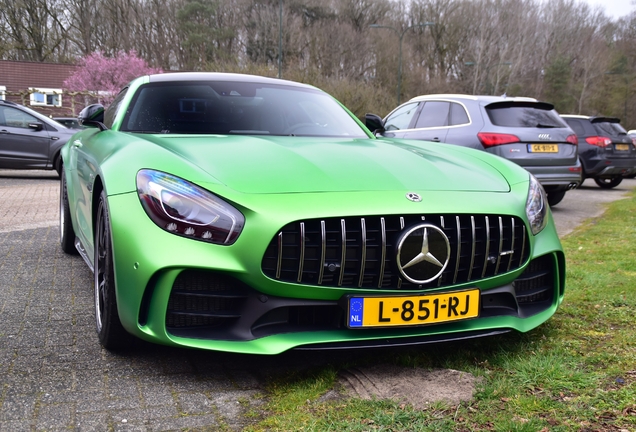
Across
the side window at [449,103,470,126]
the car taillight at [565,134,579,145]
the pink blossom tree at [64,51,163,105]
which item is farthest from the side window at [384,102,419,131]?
the pink blossom tree at [64,51,163,105]

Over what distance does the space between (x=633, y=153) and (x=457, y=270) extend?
509 inches

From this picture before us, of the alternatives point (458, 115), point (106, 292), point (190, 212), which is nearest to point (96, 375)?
point (106, 292)

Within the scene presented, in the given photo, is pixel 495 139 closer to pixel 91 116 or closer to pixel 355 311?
pixel 91 116

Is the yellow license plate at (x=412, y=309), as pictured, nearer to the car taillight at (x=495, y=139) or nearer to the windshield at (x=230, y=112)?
the windshield at (x=230, y=112)

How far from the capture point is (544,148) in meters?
8.23

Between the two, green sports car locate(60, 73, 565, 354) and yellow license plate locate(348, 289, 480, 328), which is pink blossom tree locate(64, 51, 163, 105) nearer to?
green sports car locate(60, 73, 565, 354)

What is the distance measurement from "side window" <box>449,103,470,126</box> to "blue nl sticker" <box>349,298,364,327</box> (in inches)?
247

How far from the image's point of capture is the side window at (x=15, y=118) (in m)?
13.1

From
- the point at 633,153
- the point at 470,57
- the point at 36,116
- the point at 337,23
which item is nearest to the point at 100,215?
the point at 36,116

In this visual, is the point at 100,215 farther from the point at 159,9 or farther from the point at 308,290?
the point at 159,9

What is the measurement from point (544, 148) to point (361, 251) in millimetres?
6394

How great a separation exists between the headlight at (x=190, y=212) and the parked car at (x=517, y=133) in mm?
6029

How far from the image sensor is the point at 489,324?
282 cm

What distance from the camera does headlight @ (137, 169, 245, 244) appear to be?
8.21ft
